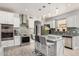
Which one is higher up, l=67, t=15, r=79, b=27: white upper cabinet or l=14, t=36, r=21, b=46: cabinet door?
l=67, t=15, r=79, b=27: white upper cabinet

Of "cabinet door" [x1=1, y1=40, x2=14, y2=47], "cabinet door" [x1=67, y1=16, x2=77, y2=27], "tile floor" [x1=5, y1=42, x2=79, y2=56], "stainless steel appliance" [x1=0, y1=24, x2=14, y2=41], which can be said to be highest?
"cabinet door" [x1=67, y1=16, x2=77, y2=27]

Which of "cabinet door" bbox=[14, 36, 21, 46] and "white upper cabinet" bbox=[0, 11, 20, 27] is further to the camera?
"cabinet door" bbox=[14, 36, 21, 46]

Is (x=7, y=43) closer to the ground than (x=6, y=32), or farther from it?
closer to the ground

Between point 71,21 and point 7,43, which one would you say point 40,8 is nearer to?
point 71,21

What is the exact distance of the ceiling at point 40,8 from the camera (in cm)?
224

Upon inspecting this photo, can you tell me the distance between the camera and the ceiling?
2236 millimetres

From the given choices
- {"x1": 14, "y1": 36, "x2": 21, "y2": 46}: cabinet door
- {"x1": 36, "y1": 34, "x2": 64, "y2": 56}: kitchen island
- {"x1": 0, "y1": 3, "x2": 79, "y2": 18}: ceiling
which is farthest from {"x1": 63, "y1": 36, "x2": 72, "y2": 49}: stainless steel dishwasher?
{"x1": 14, "y1": 36, "x2": 21, "y2": 46}: cabinet door

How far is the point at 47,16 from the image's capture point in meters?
2.31

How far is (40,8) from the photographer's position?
229cm

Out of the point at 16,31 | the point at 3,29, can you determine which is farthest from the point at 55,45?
the point at 3,29

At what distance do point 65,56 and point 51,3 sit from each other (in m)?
1.15

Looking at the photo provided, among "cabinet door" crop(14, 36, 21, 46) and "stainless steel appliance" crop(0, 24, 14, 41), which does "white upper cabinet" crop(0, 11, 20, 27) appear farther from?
"cabinet door" crop(14, 36, 21, 46)

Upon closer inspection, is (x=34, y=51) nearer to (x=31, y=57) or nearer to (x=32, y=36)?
(x=31, y=57)

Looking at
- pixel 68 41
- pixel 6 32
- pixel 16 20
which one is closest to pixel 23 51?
pixel 6 32
